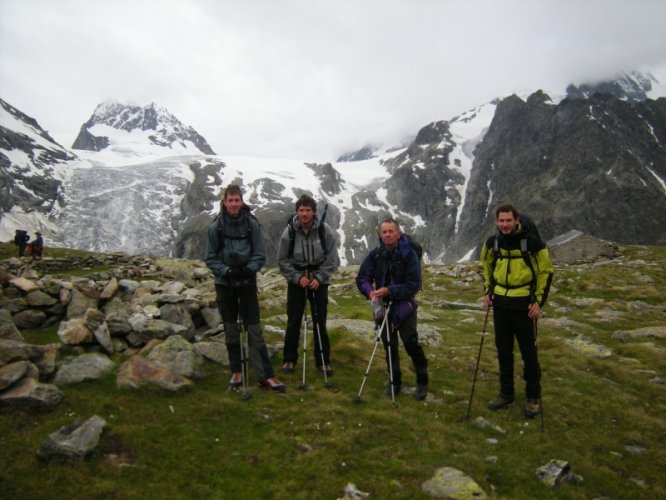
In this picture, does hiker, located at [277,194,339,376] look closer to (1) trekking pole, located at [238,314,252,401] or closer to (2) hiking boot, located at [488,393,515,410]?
(1) trekking pole, located at [238,314,252,401]

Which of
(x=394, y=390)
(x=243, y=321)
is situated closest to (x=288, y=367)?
(x=243, y=321)

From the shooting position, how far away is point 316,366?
479 inches

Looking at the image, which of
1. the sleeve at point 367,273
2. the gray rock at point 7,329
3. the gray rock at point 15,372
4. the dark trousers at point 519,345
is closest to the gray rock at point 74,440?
the gray rock at point 15,372

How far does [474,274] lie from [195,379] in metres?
30.1

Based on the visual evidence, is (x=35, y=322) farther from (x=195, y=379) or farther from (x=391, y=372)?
(x=391, y=372)

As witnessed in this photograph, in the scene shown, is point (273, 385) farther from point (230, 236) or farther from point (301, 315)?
point (230, 236)

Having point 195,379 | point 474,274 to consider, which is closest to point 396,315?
point 195,379

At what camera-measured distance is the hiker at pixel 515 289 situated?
9617 millimetres

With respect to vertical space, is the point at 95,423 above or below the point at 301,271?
below

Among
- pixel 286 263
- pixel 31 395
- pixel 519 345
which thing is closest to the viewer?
pixel 31 395

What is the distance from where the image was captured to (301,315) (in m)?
11.6

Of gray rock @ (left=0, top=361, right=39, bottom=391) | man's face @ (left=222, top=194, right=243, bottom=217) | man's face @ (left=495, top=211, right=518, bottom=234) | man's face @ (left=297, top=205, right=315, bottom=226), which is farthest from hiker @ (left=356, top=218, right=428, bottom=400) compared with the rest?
gray rock @ (left=0, top=361, right=39, bottom=391)

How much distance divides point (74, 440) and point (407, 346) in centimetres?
711

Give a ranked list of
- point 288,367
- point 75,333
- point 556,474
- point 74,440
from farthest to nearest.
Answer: point 288,367
point 75,333
point 556,474
point 74,440
